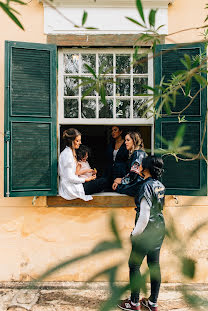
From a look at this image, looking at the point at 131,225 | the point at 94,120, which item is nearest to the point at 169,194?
the point at 131,225

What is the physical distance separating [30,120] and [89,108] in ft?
2.59

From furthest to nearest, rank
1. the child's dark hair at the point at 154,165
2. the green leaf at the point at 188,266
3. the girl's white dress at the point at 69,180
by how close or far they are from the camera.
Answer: the girl's white dress at the point at 69,180
the child's dark hair at the point at 154,165
the green leaf at the point at 188,266

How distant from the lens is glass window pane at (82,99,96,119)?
4461 millimetres

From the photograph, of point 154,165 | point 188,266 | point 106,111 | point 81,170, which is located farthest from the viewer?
point 81,170

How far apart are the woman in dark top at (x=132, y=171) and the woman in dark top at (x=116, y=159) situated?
24 centimetres

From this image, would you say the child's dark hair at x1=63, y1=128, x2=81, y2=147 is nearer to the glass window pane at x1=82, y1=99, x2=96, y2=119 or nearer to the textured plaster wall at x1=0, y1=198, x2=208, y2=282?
the glass window pane at x1=82, y1=99, x2=96, y2=119

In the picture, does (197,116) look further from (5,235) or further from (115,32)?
(5,235)

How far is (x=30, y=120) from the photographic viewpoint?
13.3 feet

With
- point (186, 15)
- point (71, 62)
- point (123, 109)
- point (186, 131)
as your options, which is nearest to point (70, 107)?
point (71, 62)

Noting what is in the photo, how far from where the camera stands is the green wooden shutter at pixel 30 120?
400 centimetres

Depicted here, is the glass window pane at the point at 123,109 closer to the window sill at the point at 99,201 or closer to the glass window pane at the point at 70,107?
the glass window pane at the point at 70,107

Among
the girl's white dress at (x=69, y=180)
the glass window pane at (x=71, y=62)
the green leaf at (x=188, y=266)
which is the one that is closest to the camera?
the green leaf at (x=188, y=266)

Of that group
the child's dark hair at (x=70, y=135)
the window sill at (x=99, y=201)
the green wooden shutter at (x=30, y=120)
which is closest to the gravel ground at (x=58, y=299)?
the window sill at (x=99, y=201)

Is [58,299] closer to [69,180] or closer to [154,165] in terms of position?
[69,180]
